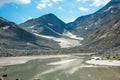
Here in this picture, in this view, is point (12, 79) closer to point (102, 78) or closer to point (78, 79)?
point (78, 79)

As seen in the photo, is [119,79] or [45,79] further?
[45,79]

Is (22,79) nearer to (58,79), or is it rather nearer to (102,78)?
(58,79)

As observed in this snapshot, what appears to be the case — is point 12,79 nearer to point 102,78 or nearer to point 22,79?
point 22,79

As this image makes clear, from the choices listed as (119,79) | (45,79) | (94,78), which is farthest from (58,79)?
(119,79)

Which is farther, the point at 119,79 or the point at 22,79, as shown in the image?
the point at 22,79

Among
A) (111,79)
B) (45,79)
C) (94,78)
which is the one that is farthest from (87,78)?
(45,79)

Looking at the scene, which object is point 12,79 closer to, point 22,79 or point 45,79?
point 22,79

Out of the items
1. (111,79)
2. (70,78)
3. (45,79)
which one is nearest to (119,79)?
(111,79)

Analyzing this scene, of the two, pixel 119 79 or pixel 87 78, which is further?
pixel 87 78
